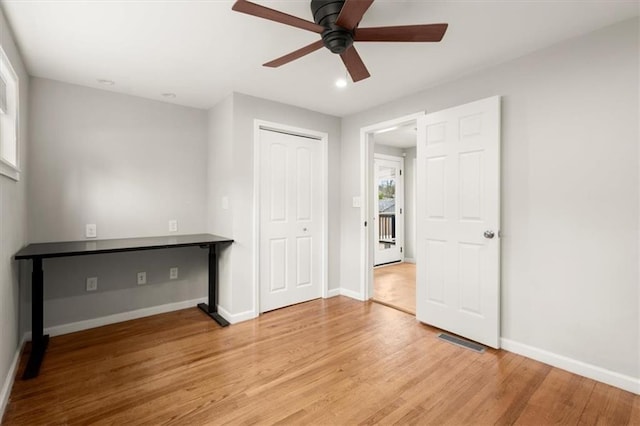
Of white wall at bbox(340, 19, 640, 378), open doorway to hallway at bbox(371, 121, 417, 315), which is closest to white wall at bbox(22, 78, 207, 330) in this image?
white wall at bbox(340, 19, 640, 378)

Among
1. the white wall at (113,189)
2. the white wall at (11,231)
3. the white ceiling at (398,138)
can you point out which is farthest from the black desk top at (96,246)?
the white ceiling at (398,138)

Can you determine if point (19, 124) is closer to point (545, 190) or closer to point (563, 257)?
point (545, 190)

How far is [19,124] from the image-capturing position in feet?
7.71

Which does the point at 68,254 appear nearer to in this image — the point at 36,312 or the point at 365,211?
the point at 36,312

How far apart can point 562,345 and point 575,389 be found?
33 cm

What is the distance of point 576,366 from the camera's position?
2.21 meters

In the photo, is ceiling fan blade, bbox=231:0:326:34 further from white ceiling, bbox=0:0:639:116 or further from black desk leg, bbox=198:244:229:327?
black desk leg, bbox=198:244:229:327

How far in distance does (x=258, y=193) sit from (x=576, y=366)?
306cm

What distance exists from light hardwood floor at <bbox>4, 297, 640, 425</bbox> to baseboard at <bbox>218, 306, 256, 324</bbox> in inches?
6.5

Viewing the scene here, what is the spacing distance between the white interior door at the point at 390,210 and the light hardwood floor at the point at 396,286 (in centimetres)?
40

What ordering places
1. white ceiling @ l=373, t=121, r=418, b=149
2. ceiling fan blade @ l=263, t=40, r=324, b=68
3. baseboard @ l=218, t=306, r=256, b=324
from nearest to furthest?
ceiling fan blade @ l=263, t=40, r=324, b=68 → baseboard @ l=218, t=306, r=256, b=324 → white ceiling @ l=373, t=121, r=418, b=149

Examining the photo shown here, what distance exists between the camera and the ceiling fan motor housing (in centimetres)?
168

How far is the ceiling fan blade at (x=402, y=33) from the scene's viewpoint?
64.8 inches

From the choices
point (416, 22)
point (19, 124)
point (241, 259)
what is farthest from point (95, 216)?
point (416, 22)
